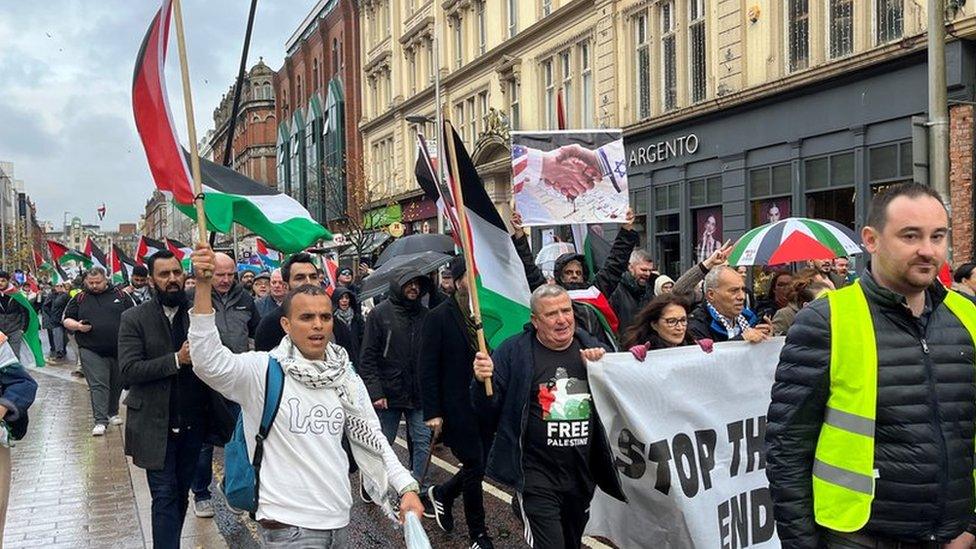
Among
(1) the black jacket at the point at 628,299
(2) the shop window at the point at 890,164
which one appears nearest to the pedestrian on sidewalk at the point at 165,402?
(1) the black jacket at the point at 628,299

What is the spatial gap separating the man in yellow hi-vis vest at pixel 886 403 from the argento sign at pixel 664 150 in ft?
62.8

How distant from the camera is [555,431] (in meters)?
4.93

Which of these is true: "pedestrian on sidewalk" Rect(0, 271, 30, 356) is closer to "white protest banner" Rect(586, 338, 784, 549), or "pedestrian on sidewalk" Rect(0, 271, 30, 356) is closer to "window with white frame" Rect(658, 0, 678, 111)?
"white protest banner" Rect(586, 338, 784, 549)

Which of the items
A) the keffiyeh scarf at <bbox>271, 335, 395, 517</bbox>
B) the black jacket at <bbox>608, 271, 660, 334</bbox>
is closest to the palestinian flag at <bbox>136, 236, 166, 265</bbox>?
the black jacket at <bbox>608, 271, 660, 334</bbox>

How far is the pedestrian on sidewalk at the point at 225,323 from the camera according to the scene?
750cm

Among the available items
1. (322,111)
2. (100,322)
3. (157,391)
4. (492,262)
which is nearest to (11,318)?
(100,322)

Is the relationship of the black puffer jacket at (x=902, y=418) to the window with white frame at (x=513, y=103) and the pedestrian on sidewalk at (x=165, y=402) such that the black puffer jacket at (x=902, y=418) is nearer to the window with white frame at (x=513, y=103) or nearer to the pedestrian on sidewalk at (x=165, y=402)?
the pedestrian on sidewalk at (x=165, y=402)

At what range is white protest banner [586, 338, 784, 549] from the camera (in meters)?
5.27

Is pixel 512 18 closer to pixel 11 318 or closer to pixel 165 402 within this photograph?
pixel 11 318

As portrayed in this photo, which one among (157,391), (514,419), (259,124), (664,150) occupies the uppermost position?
(259,124)

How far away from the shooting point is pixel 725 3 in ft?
67.5

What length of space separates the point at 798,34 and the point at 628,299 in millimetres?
11968

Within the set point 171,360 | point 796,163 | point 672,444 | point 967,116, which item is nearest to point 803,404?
point 672,444

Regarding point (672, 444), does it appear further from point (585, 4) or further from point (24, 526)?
point (585, 4)
